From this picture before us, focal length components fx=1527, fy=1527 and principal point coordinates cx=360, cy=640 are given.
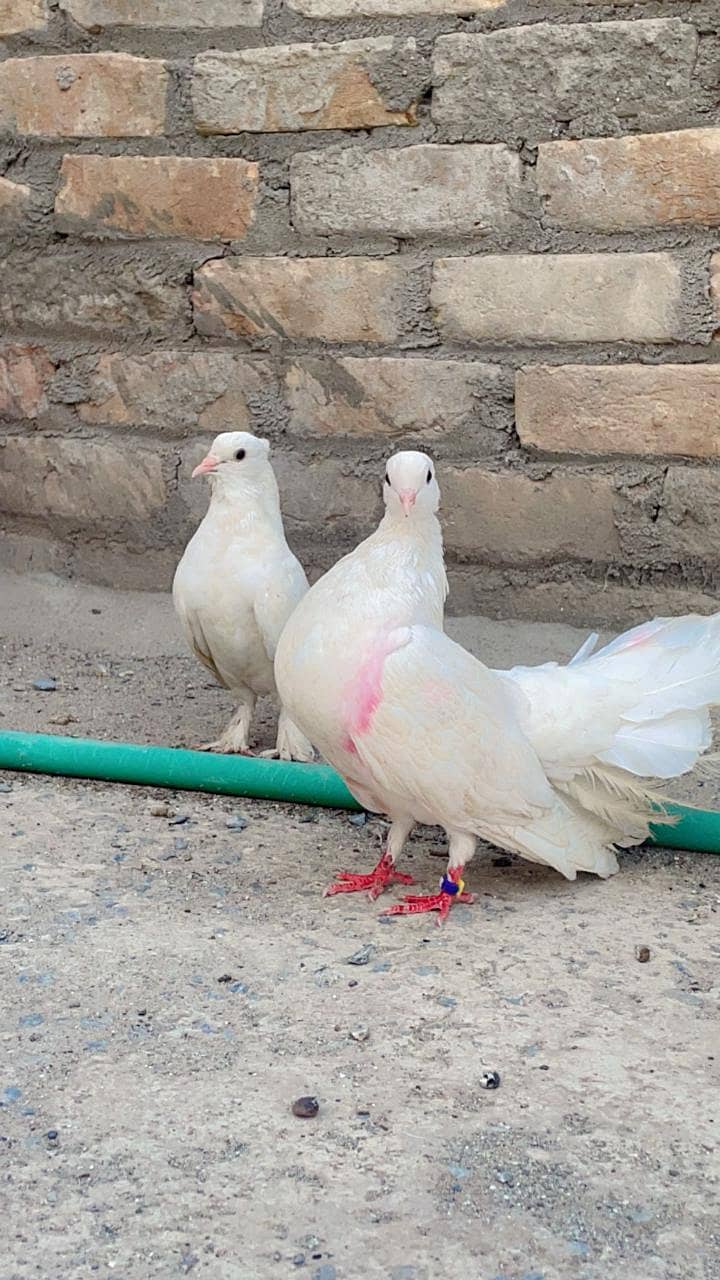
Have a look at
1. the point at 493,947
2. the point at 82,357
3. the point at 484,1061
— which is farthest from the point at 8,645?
the point at 484,1061

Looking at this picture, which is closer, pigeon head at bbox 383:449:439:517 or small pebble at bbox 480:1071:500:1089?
small pebble at bbox 480:1071:500:1089

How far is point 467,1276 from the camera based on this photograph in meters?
1.82

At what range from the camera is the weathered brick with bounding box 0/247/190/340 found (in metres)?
4.40

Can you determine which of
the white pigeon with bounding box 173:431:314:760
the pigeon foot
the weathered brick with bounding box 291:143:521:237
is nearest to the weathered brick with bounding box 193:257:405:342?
the weathered brick with bounding box 291:143:521:237

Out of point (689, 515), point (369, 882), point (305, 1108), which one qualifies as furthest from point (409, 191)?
point (305, 1108)

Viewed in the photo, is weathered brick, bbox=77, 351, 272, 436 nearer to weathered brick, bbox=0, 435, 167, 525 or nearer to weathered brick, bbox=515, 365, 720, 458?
weathered brick, bbox=0, 435, 167, 525

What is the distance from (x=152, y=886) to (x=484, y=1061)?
2.99 ft

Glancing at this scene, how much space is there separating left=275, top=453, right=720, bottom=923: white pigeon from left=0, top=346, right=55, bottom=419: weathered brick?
6.36ft

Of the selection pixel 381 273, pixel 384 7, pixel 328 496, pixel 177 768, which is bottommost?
pixel 177 768

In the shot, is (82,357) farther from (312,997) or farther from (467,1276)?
(467,1276)

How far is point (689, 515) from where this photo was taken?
157 inches

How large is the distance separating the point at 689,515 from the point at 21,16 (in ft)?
7.75

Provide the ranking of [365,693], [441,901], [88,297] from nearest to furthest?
[365,693] → [441,901] → [88,297]

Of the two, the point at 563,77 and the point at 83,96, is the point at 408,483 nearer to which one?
the point at 563,77
